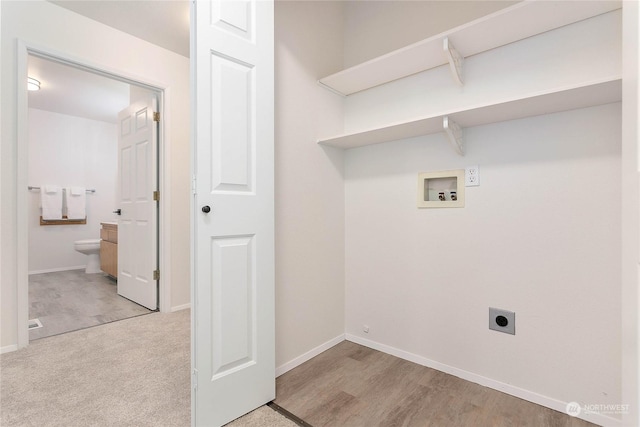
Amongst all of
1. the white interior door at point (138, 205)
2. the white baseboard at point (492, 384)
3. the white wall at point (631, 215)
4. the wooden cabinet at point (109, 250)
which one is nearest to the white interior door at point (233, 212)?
Result: the white baseboard at point (492, 384)

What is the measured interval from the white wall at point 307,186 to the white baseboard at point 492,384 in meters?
→ 0.37

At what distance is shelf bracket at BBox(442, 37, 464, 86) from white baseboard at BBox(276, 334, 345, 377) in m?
1.82

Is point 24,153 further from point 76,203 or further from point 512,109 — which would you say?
point 76,203

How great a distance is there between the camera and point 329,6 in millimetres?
2166

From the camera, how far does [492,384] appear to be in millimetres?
1616

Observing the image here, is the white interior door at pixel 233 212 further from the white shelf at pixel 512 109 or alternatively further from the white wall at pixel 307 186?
the white shelf at pixel 512 109

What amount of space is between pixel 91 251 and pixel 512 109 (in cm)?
519

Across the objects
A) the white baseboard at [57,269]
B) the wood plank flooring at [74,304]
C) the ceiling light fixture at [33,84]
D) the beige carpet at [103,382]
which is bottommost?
the beige carpet at [103,382]

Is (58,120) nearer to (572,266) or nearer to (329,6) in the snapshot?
(329,6)

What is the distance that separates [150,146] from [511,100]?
2.85m

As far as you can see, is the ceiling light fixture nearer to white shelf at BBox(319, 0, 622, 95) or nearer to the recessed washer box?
white shelf at BBox(319, 0, 622, 95)

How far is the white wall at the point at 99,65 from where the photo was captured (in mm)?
1976

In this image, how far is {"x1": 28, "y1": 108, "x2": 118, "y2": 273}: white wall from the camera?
4.46 m

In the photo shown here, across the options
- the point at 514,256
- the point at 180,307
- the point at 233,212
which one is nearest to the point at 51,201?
the point at 180,307
